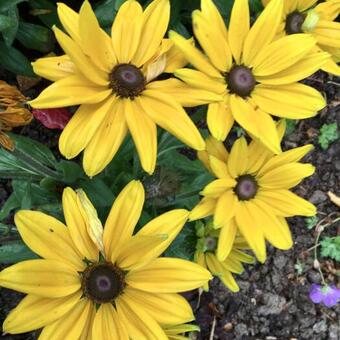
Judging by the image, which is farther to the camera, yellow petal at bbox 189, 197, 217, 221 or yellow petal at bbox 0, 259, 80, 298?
yellow petal at bbox 189, 197, 217, 221

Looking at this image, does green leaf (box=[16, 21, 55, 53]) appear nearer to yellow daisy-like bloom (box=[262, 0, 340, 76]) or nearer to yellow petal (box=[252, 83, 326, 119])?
yellow daisy-like bloom (box=[262, 0, 340, 76])

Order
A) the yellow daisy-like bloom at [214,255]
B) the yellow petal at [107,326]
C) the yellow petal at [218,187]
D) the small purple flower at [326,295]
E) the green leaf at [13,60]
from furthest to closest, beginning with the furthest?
the small purple flower at [326,295] < the green leaf at [13,60] < the yellow daisy-like bloom at [214,255] < the yellow petal at [218,187] < the yellow petal at [107,326]

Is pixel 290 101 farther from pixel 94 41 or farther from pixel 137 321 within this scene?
pixel 137 321

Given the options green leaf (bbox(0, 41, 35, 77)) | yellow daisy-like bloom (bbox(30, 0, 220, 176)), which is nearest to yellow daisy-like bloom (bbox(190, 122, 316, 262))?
yellow daisy-like bloom (bbox(30, 0, 220, 176))

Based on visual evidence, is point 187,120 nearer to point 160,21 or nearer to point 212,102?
point 212,102

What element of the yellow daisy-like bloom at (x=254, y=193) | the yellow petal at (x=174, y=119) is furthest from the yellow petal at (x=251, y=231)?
the yellow petal at (x=174, y=119)

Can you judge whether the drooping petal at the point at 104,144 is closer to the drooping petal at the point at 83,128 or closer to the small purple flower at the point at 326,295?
the drooping petal at the point at 83,128

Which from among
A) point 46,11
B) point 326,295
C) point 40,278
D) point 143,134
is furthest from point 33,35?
point 326,295
